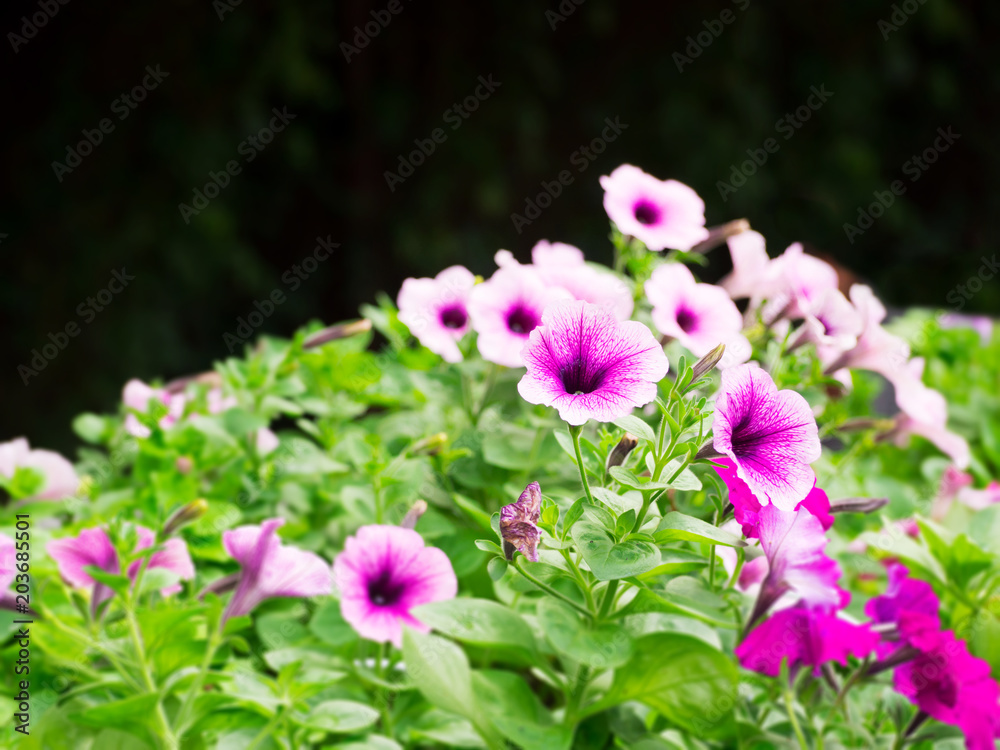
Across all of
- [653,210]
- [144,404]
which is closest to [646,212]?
[653,210]

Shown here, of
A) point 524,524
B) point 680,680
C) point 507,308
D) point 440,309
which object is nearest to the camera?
point 524,524

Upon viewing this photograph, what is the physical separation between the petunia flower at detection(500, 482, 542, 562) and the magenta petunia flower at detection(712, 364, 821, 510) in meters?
0.12

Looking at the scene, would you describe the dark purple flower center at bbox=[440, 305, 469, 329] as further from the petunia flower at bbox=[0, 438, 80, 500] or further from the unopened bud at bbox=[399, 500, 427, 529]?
A: the petunia flower at bbox=[0, 438, 80, 500]

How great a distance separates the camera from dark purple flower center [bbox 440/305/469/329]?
90 centimetres

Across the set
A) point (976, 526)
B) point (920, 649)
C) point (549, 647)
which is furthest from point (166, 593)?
point (976, 526)

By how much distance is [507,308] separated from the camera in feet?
2.58

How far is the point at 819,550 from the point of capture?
2.15 ft

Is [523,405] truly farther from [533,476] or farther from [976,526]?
[976,526]

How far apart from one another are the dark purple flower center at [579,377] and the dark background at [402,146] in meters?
2.82

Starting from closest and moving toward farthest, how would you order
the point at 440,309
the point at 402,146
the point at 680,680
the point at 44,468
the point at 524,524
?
the point at 524,524 → the point at 680,680 → the point at 440,309 → the point at 44,468 → the point at 402,146

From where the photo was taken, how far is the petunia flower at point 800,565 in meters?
0.64

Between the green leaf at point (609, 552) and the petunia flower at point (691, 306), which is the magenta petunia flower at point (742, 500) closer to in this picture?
the green leaf at point (609, 552)

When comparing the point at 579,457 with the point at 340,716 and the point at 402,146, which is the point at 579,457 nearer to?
the point at 340,716

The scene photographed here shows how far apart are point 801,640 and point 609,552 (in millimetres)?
211
